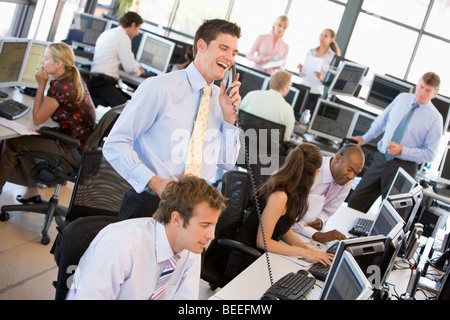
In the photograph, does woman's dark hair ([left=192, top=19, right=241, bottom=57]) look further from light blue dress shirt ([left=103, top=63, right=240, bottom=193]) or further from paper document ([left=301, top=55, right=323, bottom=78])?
paper document ([left=301, top=55, right=323, bottom=78])

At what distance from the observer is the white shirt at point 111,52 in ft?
20.3

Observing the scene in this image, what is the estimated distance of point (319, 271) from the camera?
9.62 feet

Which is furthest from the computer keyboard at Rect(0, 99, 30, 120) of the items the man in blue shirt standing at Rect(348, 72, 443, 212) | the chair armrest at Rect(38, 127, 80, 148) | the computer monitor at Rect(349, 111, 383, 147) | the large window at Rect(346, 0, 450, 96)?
the large window at Rect(346, 0, 450, 96)

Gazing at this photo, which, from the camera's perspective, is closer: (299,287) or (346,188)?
(299,287)

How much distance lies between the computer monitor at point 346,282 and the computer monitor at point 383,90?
4929 mm

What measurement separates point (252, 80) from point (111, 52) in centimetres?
165

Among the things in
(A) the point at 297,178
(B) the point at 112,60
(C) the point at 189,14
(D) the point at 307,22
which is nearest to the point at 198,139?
(A) the point at 297,178

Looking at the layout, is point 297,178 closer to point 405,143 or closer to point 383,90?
point 405,143

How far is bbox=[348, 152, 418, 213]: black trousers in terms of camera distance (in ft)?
17.8

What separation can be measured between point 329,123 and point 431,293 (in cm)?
349

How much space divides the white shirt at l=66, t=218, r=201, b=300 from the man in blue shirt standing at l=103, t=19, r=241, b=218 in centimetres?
38

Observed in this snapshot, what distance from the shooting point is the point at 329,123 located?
6586 millimetres
